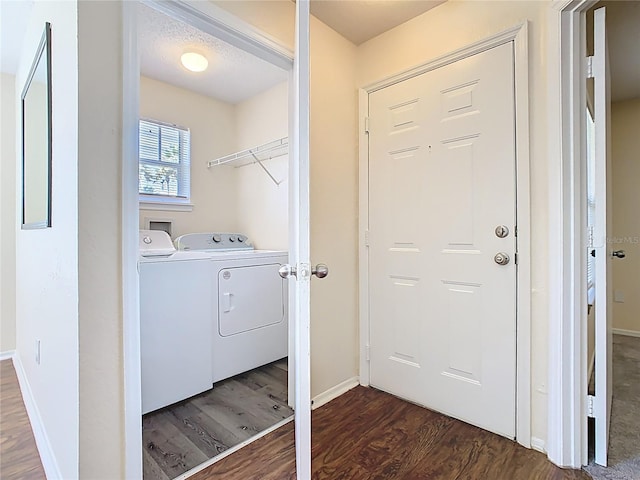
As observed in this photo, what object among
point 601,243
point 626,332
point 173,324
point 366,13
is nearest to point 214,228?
point 173,324

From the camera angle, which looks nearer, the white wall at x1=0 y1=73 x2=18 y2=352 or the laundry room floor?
the laundry room floor

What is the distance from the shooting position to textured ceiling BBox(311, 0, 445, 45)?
183 centimetres

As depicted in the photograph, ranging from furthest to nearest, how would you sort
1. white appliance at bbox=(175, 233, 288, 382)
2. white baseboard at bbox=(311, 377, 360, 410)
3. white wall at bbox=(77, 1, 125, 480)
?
Result: white appliance at bbox=(175, 233, 288, 382) → white baseboard at bbox=(311, 377, 360, 410) → white wall at bbox=(77, 1, 125, 480)

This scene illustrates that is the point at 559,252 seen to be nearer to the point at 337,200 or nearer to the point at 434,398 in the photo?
the point at 434,398

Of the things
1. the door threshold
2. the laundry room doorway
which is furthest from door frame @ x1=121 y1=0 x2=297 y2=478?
the door threshold

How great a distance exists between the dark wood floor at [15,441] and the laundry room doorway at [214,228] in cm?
46

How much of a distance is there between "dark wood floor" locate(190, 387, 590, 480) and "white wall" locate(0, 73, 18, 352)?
2.47 m

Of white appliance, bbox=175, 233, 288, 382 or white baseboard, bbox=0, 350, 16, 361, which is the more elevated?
white appliance, bbox=175, 233, 288, 382

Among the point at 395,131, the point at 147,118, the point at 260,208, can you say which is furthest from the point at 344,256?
the point at 147,118

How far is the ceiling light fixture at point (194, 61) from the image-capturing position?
8.03ft

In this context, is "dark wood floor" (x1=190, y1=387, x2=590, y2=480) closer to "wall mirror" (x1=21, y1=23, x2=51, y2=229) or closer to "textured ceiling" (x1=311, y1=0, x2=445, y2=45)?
"wall mirror" (x1=21, y1=23, x2=51, y2=229)

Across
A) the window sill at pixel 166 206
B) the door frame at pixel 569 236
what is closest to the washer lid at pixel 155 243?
the window sill at pixel 166 206

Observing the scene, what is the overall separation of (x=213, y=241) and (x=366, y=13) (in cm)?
213

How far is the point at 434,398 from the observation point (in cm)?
190
